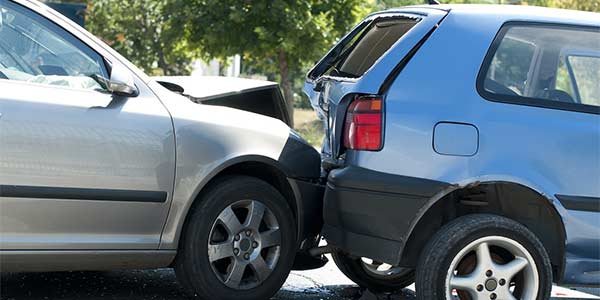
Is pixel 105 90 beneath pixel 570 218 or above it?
above

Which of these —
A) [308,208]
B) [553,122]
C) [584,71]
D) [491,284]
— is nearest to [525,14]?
[584,71]

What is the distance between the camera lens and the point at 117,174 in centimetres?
430

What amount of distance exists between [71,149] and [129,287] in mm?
1476

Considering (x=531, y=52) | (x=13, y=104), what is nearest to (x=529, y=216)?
(x=531, y=52)

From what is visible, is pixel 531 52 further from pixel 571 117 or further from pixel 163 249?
pixel 163 249

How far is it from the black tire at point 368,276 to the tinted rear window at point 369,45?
1228 millimetres

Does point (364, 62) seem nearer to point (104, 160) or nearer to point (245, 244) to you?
point (245, 244)

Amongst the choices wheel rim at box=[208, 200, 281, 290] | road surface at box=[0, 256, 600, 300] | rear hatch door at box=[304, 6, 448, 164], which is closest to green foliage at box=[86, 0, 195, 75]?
road surface at box=[0, 256, 600, 300]

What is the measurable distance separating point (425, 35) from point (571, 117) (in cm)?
Result: 88

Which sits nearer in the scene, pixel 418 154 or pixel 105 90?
pixel 418 154

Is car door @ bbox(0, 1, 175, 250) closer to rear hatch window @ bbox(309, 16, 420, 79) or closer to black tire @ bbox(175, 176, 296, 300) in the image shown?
black tire @ bbox(175, 176, 296, 300)

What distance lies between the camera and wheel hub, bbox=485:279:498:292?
13.8 ft

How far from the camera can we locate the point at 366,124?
426 centimetres

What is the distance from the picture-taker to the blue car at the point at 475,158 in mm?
4152
